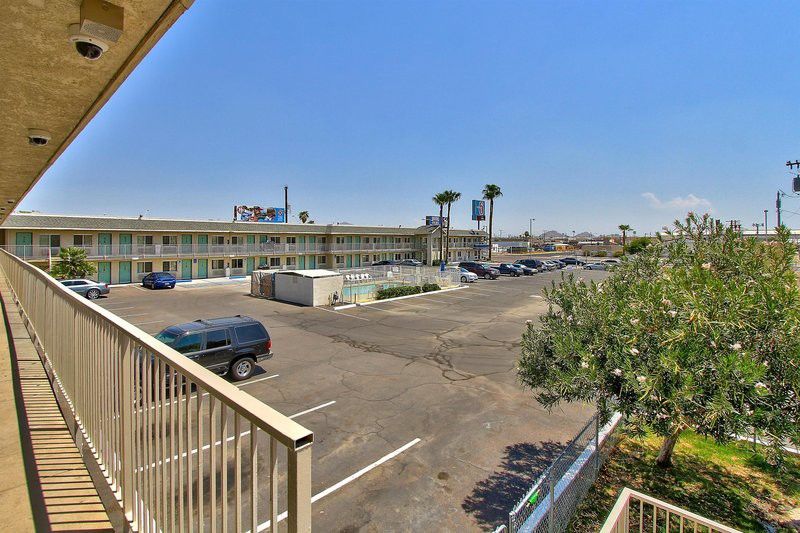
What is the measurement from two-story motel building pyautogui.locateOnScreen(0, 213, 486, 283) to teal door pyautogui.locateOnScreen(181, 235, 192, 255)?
9cm

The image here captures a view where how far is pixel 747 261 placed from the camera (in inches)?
224

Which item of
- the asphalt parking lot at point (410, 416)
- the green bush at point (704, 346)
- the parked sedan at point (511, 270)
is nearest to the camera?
the green bush at point (704, 346)

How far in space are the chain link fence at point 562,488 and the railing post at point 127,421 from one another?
3.96m

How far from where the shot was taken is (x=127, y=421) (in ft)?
8.46

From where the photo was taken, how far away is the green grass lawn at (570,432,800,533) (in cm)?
646

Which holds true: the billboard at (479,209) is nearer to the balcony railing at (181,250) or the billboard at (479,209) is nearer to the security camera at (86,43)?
the balcony railing at (181,250)

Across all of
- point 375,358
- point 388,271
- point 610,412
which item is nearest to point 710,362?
point 610,412

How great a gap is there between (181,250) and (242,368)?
31724 millimetres

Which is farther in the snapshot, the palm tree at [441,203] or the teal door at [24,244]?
the palm tree at [441,203]

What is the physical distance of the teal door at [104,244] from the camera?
3469 cm

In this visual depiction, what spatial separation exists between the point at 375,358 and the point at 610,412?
10.1m

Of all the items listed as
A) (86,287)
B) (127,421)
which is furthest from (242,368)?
(86,287)

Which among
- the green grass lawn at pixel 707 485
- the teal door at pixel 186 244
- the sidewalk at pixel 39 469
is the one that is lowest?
the green grass lawn at pixel 707 485

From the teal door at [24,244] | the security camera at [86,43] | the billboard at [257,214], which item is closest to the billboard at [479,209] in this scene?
the billboard at [257,214]
